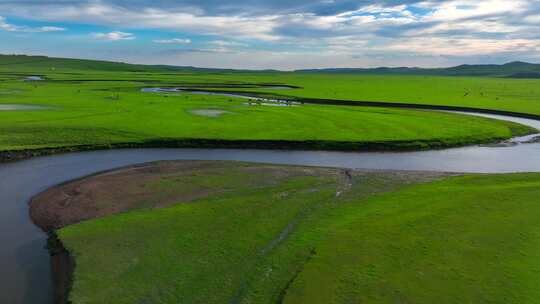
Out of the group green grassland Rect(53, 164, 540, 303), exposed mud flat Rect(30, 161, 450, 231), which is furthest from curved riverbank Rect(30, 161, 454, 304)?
green grassland Rect(53, 164, 540, 303)

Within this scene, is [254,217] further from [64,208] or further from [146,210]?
[64,208]

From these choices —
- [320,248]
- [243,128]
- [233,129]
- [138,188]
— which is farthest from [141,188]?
[243,128]

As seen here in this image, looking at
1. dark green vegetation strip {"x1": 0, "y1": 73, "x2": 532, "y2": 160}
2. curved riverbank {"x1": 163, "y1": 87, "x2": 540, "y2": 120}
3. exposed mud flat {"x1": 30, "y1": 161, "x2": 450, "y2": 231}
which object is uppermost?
curved riverbank {"x1": 163, "y1": 87, "x2": 540, "y2": 120}

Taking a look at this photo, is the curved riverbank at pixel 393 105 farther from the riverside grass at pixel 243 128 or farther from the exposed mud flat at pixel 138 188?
the exposed mud flat at pixel 138 188

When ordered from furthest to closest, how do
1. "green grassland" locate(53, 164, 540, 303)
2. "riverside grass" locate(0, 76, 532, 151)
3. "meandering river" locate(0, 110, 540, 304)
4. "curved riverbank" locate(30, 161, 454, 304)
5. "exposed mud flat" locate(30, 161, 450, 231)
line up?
1. "riverside grass" locate(0, 76, 532, 151)
2. "exposed mud flat" locate(30, 161, 450, 231)
3. "curved riverbank" locate(30, 161, 454, 304)
4. "meandering river" locate(0, 110, 540, 304)
5. "green grassland" locate(53, 164, 540, 303)

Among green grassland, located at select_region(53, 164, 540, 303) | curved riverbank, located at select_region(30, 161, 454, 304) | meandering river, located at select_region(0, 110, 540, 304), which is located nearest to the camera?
green grassland, located at select_region(53, 164, 540, 303)

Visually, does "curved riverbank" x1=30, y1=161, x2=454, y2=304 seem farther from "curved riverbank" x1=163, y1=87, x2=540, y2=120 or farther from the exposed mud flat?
"curved riverbank" x1=163, y1=87, x2=540, y2=120

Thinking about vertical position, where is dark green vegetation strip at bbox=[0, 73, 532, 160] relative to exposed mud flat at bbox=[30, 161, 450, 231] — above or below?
above
